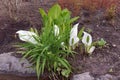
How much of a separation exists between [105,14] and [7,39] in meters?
1.65

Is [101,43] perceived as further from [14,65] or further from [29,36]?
[14,65]

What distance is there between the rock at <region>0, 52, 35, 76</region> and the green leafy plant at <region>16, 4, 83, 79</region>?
13 centimetres

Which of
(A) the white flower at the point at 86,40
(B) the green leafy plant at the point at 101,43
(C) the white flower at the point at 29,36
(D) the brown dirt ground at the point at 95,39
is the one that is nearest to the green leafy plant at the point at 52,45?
(C) the white flower at the point at 29,36

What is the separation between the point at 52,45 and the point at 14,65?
0.68m

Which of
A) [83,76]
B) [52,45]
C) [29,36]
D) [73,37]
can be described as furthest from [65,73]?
[29,36]

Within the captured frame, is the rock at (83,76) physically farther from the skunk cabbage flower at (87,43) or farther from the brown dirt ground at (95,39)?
the skunk cabbage flower at (87,43)

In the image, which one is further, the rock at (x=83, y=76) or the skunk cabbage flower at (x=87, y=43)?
the skunk cabbage flower at (x=87, y=43)

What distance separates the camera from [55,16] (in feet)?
17.0

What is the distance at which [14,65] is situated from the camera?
17.3 feet

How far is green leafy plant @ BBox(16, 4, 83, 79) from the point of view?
193 inches

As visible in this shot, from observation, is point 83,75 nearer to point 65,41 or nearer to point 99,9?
point 65,41

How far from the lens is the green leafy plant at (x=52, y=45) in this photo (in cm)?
491

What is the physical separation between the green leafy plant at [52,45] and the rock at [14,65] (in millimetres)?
126

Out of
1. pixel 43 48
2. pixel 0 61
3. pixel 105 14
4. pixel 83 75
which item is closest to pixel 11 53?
pixel 0 61
